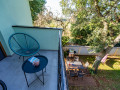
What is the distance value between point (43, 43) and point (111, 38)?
3.87 m

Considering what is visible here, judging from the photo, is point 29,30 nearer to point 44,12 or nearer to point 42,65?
point 42,65

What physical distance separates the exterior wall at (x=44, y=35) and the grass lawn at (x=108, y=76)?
2.99 m

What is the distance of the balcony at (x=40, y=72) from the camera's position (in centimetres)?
121

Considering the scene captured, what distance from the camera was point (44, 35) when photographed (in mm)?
2396

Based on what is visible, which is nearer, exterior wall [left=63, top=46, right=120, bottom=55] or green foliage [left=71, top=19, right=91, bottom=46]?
exterior wall [left=63, top=46, right=120, bottom=55]

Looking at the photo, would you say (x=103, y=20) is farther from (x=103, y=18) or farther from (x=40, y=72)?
(x=40, y=72)

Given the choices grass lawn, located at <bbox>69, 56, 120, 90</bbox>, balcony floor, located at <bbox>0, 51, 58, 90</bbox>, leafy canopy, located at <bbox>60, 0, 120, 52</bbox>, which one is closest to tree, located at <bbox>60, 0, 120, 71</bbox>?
leafy canopy, located at <bbox>60, 0, 120, 52</bbox>

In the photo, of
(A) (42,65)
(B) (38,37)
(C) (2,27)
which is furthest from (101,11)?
(C) (2,27)

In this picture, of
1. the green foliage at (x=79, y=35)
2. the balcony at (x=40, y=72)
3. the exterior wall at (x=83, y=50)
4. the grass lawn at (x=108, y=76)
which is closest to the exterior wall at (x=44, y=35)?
the balcony at (x=40, y=72)

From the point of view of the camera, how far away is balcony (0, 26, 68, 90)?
47.8 inches

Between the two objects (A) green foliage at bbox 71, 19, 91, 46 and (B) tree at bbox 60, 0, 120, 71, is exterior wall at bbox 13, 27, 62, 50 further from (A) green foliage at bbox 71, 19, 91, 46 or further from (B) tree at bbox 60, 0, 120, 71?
(A) green foliage at bbox 71, 19, 91, 46

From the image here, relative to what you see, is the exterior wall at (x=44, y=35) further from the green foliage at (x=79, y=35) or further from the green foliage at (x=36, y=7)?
the green foliage at (x=36, y=7)

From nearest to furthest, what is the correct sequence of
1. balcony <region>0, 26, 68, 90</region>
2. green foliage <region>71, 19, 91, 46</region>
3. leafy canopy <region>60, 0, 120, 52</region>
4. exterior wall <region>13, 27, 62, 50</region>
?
balcony <region>0, 26, 68, 90</region>
exterior wall <region>13, 27, 62, 50</region>
leafy canopy <region>60, 0, 120, 52</region>
green foliage <region>71, 19, 91, 46</region>

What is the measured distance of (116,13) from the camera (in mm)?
2863
